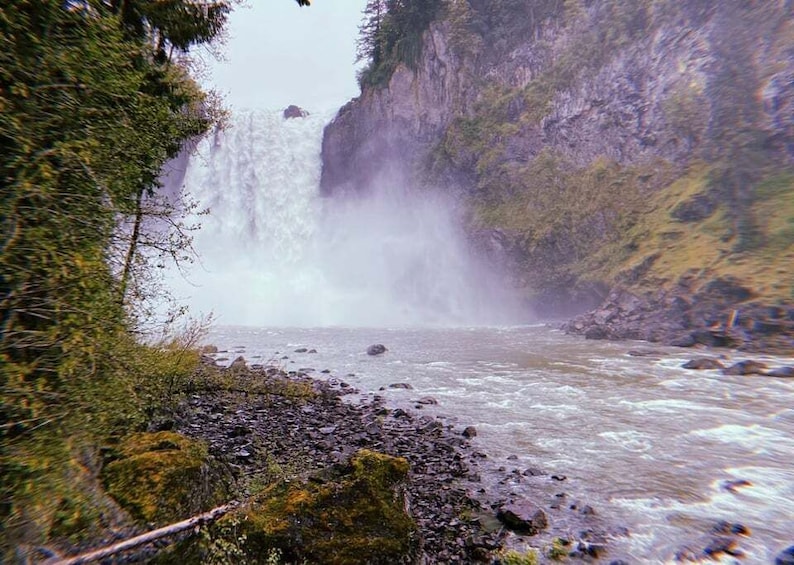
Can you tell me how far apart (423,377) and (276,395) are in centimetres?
716

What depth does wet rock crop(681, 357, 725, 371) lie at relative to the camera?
58.2 feet

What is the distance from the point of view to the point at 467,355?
23.9 metres

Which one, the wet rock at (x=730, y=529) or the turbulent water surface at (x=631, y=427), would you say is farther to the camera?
the turbulent water surface at (x=631, y=427)

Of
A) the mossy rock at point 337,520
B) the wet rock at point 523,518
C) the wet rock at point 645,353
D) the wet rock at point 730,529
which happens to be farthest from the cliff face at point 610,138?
the mossy rock at point 337,520

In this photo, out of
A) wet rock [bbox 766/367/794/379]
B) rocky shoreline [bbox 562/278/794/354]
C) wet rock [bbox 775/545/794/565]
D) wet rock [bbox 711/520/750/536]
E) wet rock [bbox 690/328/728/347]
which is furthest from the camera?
wet rock [bbox 690/328/728/347]

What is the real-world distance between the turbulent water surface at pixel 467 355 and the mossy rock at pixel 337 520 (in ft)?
11.1

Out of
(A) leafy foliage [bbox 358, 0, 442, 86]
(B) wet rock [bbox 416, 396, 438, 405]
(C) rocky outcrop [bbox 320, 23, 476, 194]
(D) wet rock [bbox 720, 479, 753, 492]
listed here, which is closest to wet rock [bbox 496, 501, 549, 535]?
(D) wet rock [bbox 720, 479, 753, 492]

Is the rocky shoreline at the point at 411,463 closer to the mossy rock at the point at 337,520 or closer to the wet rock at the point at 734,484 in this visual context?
the mossy rock at the point at 337,520

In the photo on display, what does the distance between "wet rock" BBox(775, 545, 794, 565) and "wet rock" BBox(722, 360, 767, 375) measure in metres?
13.0

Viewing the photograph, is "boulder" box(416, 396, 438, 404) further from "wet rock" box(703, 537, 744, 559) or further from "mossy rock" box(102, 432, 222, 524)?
"mossy rock" box(102, 432, 222, 524)

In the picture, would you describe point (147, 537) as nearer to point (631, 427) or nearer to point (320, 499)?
point (320, 499)

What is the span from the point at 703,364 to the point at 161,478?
20404mm

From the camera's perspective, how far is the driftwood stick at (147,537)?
10.9 feet

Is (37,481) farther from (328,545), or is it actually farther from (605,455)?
(605,455)
